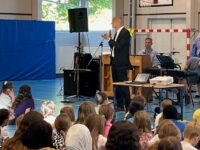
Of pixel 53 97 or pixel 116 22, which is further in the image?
pixel 53 97

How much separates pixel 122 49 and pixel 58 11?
1121 cm

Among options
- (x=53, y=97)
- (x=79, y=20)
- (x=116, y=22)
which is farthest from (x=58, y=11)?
(x=116, y=22)

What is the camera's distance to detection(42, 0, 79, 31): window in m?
20.7

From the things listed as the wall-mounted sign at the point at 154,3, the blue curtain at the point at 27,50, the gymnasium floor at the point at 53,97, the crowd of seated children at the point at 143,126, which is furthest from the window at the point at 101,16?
the crowd of seated children at the point at 143,126

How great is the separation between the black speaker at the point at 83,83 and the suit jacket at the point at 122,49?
329cm

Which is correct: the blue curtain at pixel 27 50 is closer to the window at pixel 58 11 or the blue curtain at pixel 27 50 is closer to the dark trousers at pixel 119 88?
the window at pixel 58 11

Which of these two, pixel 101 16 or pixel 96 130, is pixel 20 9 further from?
pixel 96 130

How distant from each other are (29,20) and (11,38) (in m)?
0.97

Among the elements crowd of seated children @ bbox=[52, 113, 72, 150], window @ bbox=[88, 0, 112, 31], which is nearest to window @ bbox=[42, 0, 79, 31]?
window @ bbox=[88, 0, 112, 31]

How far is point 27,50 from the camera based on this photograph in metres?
18.8

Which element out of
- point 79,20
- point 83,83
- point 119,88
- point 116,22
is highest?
point 79,20

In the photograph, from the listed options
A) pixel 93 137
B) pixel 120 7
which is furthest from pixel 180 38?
pixel 93 137

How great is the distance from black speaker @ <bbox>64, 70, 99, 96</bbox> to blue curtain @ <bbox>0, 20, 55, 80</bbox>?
525 centimetres

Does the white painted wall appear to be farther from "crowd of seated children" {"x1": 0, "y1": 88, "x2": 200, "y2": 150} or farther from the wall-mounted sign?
"crowd of seated children" {"x1": 0, "y1": 88, "x2": 200, "y2": 150}
